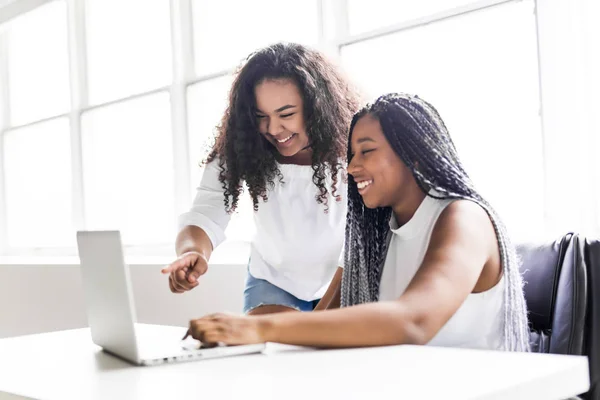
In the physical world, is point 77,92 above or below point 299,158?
above

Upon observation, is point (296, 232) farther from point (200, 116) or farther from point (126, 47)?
point (126, 47)

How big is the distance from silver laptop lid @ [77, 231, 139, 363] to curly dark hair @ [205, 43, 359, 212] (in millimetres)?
929

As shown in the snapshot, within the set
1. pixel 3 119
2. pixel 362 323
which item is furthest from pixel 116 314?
pixel 3 119

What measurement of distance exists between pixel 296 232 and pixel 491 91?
1.01 meters

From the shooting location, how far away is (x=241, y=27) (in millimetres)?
3893

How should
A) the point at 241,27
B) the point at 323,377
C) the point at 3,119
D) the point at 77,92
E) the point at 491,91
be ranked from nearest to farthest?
the point at 323,377, the point at 491,91, the point at 241,27, the point at 77,92, the point at 3,119

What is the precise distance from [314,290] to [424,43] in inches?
48.7

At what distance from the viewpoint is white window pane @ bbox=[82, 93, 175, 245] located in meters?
4.36

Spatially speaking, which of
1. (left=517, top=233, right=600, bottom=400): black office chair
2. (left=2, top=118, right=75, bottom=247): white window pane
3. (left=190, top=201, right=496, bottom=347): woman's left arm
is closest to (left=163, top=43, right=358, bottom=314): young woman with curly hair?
(left=517, top=233, right=600, bottom=400): black office chair

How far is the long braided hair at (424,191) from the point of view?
147cm

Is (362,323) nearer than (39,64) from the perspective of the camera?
Yes

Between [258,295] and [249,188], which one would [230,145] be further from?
[258,295]

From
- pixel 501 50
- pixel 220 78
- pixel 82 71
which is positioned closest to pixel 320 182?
pixel 501 50

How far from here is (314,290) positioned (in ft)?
7.16
